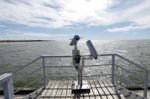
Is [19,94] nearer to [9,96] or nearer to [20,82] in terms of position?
[9,96]

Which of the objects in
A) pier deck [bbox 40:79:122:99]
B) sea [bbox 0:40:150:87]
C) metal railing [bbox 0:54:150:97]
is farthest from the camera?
sea [bbox 0:40:150:87]

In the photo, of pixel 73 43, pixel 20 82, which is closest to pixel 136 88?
pixel 73 43

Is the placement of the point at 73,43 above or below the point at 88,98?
above

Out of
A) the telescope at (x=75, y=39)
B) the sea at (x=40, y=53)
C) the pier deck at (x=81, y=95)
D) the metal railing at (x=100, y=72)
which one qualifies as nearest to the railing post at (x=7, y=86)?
the metal railing at (x=100, y=72)

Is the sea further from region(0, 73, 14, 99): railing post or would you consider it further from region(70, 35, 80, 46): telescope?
region(0, 73, 14, 99): railing post

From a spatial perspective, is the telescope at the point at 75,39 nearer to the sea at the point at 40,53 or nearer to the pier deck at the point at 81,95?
the pier deck at the point at 81,95

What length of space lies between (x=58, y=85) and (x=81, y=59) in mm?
1075

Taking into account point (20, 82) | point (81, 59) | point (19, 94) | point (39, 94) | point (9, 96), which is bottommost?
point (20, 82)

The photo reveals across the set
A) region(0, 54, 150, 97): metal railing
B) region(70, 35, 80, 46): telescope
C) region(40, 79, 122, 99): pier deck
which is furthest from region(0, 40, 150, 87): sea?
region(70, 35, 80, 46): telescope

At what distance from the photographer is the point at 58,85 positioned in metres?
4.73

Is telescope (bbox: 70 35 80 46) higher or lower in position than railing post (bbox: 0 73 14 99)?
higher

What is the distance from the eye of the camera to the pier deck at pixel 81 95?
3.91m

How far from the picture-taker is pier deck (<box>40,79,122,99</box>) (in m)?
3.91

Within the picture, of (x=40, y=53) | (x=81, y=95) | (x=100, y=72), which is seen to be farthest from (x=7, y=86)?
(x=40, y=53)
